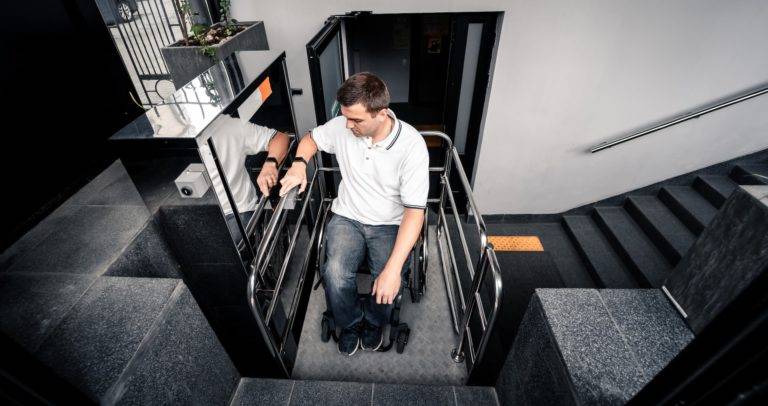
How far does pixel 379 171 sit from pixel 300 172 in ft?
1.55

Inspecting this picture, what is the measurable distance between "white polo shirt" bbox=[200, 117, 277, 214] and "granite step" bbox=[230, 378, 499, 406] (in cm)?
107

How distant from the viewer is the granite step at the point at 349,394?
177 centimetres

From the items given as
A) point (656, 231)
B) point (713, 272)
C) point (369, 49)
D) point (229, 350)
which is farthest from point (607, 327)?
point (369, 49)

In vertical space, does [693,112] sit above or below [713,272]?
below

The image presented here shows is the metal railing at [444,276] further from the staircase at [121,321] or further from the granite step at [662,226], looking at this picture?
the granite step at [662,226]

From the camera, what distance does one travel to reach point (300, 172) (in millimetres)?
2010

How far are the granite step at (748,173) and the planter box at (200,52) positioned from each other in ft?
17.0

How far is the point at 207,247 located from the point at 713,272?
2260 millimetres

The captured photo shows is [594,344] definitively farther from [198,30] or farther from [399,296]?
[198,30]

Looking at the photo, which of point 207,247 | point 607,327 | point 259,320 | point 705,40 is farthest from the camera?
point 705,40

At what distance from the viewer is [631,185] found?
4148 mm

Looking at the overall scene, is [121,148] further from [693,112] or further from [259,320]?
[693,112]

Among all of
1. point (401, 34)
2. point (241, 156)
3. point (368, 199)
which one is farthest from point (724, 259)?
point (401, 34)

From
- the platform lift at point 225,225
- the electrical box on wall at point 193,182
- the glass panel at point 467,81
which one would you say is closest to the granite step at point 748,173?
the glass panel at point 467,81
